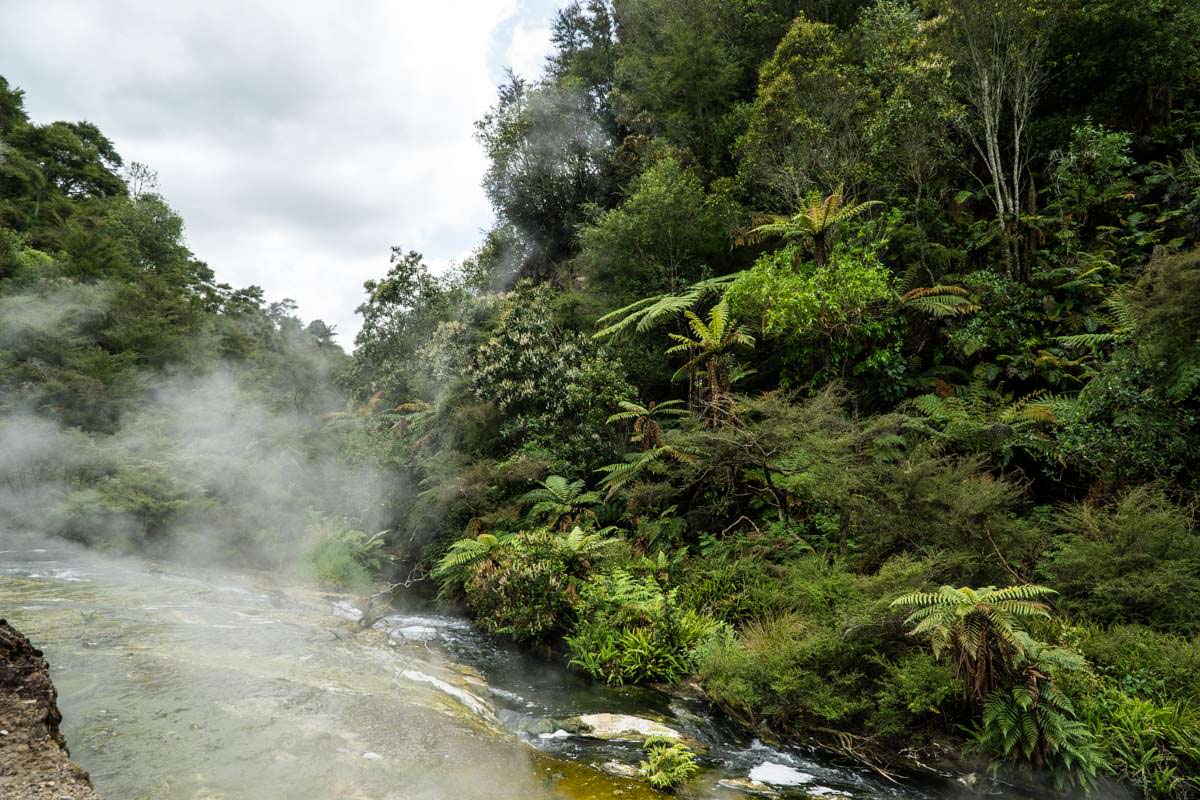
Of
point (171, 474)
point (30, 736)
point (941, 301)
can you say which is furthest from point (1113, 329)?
point (171, 474)

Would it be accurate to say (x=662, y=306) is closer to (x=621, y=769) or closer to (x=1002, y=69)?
(x=1002, y=69)

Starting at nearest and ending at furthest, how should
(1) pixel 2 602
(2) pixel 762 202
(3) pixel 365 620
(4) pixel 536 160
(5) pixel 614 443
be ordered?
(1) pixel 2 602 < (3) pixel 365 620 < (5) pixel 614 443 < (2) pixel 762 202 < (4) pixel 536 160

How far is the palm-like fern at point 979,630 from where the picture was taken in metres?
4.74

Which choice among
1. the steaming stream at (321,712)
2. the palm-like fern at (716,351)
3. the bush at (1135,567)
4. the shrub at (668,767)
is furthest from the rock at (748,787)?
the palm-like fern at (716,351)

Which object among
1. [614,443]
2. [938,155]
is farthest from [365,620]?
[938,155]

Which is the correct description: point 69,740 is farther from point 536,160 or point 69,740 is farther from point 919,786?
point 536,160

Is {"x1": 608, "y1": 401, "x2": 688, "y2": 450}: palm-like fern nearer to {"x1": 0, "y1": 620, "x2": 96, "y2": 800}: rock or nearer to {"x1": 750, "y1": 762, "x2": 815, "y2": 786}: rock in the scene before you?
{"x1": 750, "y1": 762, "x2": 815, "y2": 786}: rock

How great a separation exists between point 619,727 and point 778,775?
5.16ft

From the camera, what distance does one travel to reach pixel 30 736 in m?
2.92

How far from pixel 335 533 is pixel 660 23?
18.4m

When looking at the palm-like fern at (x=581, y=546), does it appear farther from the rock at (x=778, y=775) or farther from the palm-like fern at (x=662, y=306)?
the palm-like fern at (x=662, y=306)

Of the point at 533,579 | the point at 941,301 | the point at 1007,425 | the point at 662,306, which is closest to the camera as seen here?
the point at 1007,425

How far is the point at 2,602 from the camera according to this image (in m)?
8.03

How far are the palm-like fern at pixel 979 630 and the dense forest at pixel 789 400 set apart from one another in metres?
0.04
